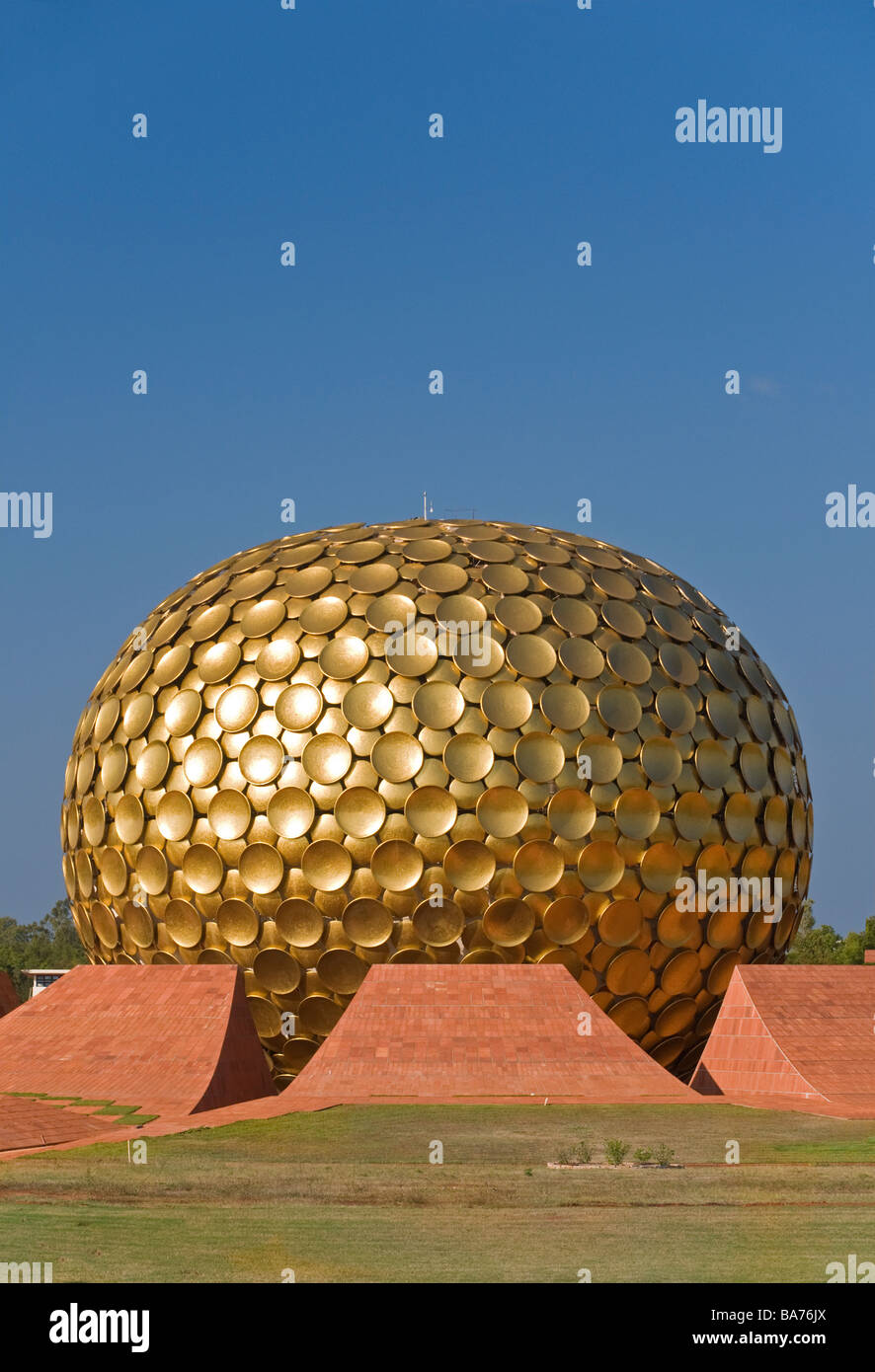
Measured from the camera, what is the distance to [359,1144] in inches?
602

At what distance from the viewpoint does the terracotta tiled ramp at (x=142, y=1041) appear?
19.5 m

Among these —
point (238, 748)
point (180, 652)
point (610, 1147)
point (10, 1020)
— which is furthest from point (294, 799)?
point (610, 1147)

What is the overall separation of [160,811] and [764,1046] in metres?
9.76

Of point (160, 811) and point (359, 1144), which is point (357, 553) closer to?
point (160, 811)

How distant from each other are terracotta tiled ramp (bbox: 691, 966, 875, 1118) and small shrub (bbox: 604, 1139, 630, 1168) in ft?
15.2

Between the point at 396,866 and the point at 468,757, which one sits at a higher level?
the point at 468,757

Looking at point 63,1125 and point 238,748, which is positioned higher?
point 238,748

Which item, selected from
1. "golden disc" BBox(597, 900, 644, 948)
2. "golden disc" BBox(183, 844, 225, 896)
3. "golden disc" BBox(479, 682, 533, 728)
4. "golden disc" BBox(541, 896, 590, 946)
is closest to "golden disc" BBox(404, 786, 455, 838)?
"golden disc" BBox(479, 682, 533, 728)

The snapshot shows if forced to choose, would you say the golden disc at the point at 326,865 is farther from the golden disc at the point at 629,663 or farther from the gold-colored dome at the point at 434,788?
the golden disc at the point at 629,663

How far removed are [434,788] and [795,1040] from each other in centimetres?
623

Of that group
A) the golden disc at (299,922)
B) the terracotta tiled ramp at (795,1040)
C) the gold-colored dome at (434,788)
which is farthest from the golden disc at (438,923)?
the terracotta tiled ramp at (795,1040)

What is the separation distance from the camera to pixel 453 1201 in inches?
495

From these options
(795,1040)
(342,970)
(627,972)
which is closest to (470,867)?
(342,970)

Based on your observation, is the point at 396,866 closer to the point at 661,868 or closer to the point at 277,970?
the point at 277,970
